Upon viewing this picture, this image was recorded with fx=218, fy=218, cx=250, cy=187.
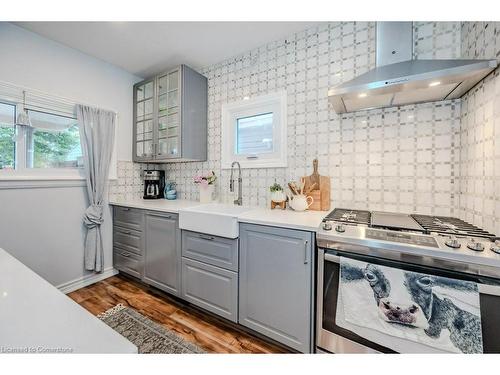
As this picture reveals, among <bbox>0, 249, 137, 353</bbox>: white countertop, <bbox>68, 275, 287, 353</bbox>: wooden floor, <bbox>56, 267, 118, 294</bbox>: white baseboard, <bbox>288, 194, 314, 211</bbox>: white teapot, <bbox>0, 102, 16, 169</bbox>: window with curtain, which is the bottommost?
<bbox>68, 275, 287, 353</bbox>: wooden floor

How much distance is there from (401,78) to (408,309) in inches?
47.1

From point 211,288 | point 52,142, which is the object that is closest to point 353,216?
point 211,288

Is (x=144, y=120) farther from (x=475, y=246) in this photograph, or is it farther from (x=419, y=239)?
(x=475, y=246)

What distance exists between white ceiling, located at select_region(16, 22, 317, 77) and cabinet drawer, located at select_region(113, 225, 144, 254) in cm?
187

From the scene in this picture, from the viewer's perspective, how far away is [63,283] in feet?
7.16

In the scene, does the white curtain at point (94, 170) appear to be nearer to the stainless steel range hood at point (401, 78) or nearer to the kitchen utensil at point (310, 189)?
the kitchen utensil at point (310, 189)

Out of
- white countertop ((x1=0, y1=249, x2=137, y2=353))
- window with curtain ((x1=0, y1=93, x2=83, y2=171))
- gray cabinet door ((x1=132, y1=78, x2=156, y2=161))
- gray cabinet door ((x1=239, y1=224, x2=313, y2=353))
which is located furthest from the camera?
gray cabinet door ((x1=132, y1=78, x2=156, y2=161))

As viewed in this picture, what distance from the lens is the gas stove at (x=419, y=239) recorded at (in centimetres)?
91

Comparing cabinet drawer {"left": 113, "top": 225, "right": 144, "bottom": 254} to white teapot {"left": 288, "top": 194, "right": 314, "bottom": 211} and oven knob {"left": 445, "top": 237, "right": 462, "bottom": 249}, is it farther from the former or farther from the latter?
oven knob {"left": 445, "top": 237, "right": 462, "bottom": 249}

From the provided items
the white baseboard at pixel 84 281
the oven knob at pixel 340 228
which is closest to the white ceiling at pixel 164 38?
the oven knob at pixel 340 228

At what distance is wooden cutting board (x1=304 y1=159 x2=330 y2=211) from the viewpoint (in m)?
1.83

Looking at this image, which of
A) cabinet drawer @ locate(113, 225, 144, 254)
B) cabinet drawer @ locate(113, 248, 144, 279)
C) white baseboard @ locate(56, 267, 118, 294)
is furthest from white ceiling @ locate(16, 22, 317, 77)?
white baseboard @ locate(56, 267, 118, 294)

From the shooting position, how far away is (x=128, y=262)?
7.83 feet
